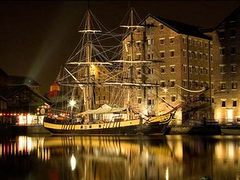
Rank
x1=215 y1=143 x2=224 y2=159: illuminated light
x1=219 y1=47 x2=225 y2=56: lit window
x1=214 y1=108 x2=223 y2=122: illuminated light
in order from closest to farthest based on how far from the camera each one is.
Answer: x1=215 y1=143 x2=224 y2=159: illuminated light, x1=214 y1=108 x2=223 y2=122: illuminated light, x1=219 y1=47 x2=225 y2=56: lit window

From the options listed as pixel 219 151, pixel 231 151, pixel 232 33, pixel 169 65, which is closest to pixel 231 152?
pixel 231 151

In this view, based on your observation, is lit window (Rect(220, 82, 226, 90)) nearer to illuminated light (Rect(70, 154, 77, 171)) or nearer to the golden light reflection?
the golden light reflection

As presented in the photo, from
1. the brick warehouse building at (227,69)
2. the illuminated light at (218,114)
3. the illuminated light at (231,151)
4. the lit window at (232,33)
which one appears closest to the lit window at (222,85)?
the brick warehouse building at (227,69)

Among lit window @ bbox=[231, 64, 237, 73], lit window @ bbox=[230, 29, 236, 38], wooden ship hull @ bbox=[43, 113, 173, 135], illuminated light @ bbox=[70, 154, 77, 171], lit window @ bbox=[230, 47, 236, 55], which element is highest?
lit window @ bbox=[230, 29, 236, 38]

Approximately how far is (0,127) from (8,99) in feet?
39.8

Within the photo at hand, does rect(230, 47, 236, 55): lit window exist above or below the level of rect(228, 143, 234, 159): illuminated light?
above

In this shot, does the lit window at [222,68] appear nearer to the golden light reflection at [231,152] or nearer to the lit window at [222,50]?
the lit window at [222,50]

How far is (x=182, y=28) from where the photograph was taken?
9588cm

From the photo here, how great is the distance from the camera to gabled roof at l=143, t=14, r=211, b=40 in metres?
91.9

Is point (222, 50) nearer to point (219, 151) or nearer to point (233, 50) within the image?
point (233, 50)

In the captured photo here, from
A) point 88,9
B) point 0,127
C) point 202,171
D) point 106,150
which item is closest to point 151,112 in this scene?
point 88,9

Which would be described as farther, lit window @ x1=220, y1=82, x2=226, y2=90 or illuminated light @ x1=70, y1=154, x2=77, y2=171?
lit window @ x1=220, y1=82, x2=226, y2=90

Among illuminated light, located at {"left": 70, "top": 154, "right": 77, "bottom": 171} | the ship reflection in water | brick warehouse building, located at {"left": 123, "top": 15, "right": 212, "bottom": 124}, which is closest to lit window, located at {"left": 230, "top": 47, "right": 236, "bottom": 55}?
brick warehouse building, located at {"left": 123, "top": 15, "right": 212, "bottom": 124}

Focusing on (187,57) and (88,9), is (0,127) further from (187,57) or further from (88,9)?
(187,57)
